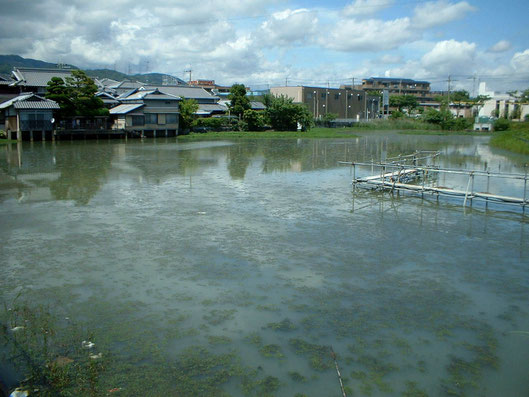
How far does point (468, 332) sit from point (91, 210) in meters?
8.08

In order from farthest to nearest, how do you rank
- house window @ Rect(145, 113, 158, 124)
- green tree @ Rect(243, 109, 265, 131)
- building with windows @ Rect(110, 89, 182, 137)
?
1. green tree @ Rect(243, 109, 265, 131)
2. house window @ Rect(145, 113, 158, 124)
3. building with windows @ Rect(110, 89, 182, 137)

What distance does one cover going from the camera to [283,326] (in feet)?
16.6

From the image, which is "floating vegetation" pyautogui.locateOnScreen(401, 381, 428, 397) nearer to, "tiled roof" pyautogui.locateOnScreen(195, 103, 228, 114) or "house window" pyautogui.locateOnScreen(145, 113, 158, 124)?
"house window" pyautogui.locateOnScreen(145, 113, 158, 124)

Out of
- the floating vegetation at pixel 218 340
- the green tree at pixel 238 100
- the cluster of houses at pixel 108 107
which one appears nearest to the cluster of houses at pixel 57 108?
the cluster of houses at pixel 108 107

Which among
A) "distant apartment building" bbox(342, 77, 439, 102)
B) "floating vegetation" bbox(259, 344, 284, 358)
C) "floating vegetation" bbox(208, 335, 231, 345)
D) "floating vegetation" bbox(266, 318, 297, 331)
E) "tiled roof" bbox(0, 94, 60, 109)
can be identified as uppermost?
"distant apartment building" bbox(342, 77, 439, 102)

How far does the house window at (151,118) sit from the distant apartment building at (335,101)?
25.9 m

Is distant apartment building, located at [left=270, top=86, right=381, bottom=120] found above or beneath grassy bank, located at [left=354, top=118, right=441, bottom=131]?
above

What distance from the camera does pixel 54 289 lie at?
5949mm

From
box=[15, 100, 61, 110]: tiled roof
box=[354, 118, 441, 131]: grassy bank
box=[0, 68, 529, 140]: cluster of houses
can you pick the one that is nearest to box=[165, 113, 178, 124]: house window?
box=[0, 68, 529, 140]: cluster of houses

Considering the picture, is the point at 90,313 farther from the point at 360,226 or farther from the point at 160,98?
the point at 160,98

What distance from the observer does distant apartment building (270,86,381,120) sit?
60781 mm

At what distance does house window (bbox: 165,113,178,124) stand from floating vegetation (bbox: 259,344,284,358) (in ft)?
111

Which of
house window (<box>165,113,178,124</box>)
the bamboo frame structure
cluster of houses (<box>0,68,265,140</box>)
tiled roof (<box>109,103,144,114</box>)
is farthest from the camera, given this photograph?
house window (<box>165,113,178,124</box>)

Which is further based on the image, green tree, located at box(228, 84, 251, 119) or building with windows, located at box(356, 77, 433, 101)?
building with windows, located at box(356, 77, 433, 101)
